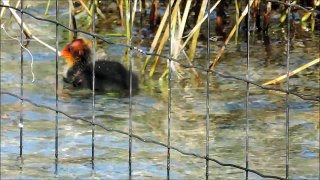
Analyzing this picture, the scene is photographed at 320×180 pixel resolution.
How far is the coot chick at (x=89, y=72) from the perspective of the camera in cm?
606

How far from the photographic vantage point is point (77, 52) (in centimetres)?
634

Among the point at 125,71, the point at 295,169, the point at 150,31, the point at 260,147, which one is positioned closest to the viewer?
the point at 295,169

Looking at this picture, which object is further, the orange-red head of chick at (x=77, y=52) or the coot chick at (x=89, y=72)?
the orange-red head of chick at (x=77, y=52)

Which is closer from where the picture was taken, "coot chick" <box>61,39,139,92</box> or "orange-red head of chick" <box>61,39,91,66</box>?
"coot chick" <box>61,39,139,92</box>

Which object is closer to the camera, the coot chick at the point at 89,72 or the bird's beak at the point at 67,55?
the coot chick at the point at 89,72

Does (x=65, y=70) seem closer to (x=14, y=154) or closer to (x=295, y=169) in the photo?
(x=14, y=154)

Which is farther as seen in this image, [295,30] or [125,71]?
[295,30]

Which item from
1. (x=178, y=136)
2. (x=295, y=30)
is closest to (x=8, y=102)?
(x=178, y=136)

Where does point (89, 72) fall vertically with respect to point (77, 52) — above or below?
below

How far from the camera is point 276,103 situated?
18.6ft

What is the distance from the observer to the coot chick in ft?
19.9

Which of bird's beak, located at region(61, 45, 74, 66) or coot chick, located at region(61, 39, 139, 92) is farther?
bird's beak, located at region(61, 45, 74, 66)

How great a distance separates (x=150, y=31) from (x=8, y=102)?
2018mm

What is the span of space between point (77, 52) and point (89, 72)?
14 cm
